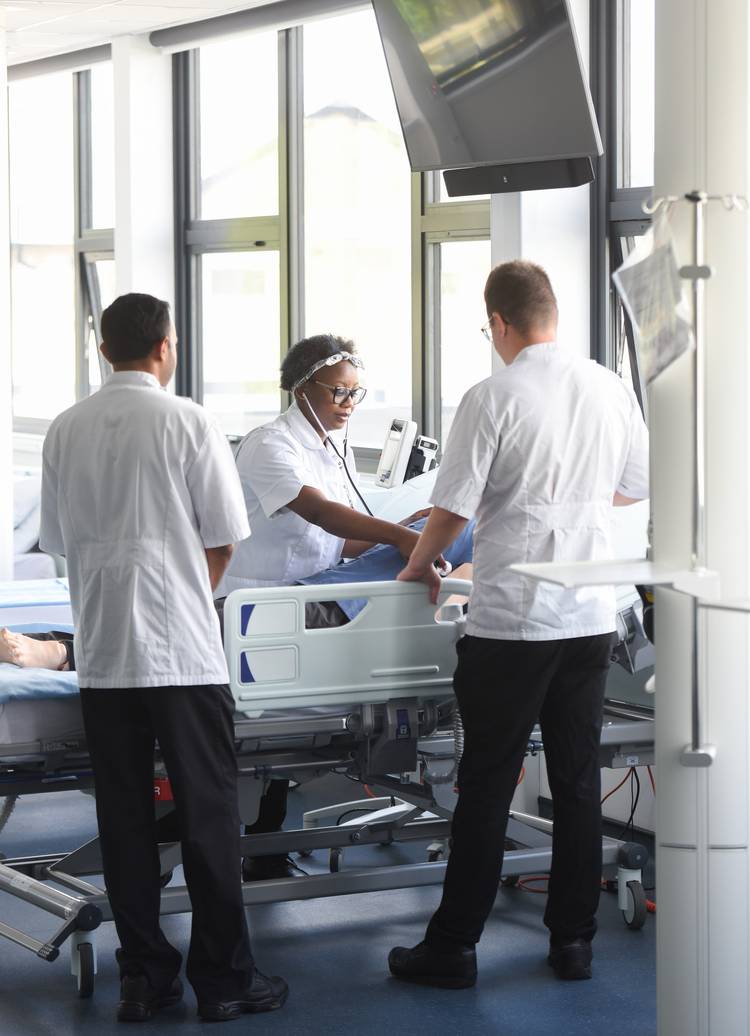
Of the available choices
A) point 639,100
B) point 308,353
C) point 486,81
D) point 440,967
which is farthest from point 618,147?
point 440,967

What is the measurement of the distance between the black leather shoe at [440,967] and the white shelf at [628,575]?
1.41 m

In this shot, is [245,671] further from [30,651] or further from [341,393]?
[341,393]

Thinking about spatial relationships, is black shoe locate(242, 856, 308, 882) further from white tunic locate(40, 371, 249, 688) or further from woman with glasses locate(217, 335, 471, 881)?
white tunic locate(40, 371, 249, 688)

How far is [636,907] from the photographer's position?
3545 millimetres

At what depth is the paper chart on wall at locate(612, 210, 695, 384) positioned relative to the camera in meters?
1.96

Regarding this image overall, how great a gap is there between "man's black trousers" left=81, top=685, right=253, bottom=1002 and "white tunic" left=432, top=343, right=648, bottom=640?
0.63 m

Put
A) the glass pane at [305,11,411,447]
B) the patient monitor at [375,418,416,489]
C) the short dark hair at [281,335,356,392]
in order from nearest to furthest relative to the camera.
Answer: the short dark hair at [281,335,356,392] < the patient monitor at [375,418,416,489] < the glass pane at [305,11,411,447]

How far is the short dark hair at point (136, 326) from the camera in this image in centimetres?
292

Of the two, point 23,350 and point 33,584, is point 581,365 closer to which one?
point 33,584

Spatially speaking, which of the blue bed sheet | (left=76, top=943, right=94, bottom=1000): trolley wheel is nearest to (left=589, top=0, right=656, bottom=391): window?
the blue bed sheet

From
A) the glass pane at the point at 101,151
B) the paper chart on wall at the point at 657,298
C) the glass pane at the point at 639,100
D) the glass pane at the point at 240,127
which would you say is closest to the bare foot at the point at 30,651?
the paper chart on wall at the point at 657,298

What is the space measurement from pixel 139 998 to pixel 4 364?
12.7ft

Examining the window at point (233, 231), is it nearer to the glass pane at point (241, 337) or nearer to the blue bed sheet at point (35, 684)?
the glass pane at point (241, 337)

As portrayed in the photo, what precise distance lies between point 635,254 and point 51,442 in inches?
56.7
